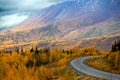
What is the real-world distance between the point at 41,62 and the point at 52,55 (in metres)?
12.2

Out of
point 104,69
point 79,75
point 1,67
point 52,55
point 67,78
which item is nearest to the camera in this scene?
point 67,78

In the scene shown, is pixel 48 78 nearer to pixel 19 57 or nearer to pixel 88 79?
pixel 88 79

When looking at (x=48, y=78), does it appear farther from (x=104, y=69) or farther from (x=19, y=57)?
(x=19, y=57)

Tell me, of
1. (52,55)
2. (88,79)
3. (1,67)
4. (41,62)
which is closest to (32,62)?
(41,62)

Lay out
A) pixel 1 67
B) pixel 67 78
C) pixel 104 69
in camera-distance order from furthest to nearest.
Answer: pixel 1 67 < pixel 104 69 < pixel 67 78

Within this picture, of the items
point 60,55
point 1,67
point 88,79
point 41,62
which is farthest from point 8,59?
point 88,79

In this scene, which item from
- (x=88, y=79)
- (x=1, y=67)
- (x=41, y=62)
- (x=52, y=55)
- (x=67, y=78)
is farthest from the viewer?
(x=52, y=55)

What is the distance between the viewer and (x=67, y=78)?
193 ft

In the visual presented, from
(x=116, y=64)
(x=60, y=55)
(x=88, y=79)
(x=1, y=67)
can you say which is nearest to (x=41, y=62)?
(x=60, y=55)

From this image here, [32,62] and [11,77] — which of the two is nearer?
[11,77]

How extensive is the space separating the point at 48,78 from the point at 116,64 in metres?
21.4

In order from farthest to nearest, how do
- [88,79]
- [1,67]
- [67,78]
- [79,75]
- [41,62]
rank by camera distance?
[41,62], [1,67], [79,75], [88,79], [67,78]

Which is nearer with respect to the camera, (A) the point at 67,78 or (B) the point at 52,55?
(A) the point at 67,78

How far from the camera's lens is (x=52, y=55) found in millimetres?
159875
